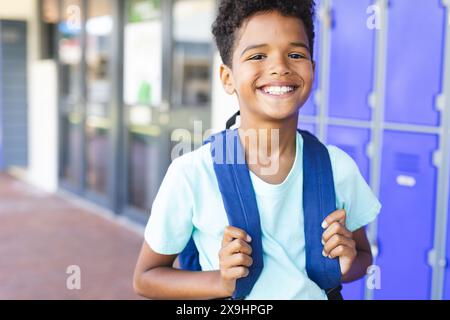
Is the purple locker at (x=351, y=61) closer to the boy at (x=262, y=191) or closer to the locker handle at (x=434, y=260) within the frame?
the locker handle at (x=434, y=260)

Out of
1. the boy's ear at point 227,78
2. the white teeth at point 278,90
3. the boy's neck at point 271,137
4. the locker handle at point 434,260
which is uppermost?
the boy's ear at point 227,78

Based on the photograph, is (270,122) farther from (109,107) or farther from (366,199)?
(109,107)

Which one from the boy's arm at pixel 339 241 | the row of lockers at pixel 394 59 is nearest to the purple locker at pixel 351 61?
the row of lockers at pixel 394 59

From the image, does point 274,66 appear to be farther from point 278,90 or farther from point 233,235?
point 233,235

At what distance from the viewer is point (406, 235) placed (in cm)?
316

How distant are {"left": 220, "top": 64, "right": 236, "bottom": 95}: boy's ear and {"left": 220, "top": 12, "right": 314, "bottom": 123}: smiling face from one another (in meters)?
0.08

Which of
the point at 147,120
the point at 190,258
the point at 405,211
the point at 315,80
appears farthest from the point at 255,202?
the point at 147,120

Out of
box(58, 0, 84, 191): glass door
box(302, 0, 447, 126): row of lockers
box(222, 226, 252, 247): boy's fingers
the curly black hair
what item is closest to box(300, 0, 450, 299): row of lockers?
box(302, 0, 447, 126): row of lockers

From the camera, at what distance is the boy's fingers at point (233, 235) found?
108 cm

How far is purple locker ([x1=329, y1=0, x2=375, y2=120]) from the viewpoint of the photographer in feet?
10.8

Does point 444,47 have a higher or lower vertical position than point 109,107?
higher

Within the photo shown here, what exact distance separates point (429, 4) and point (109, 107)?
13.9 feet

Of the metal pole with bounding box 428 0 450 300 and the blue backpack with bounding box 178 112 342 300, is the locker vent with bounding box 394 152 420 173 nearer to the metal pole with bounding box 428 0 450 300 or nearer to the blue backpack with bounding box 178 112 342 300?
the metal pole with bounding box 428 0 450 300
